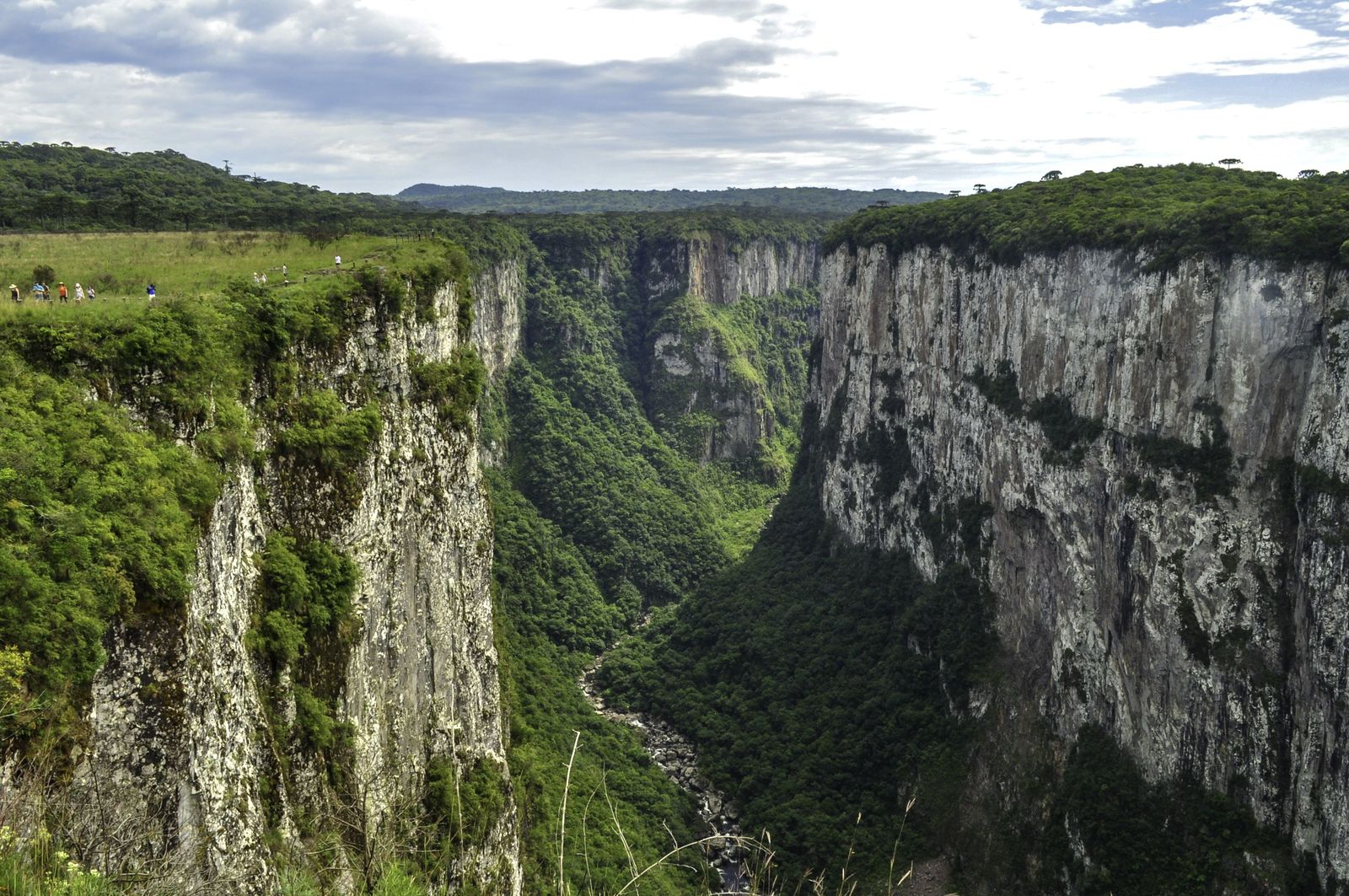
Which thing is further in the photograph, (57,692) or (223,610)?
(223,610)

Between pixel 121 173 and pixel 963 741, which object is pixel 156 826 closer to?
pixel 963 741

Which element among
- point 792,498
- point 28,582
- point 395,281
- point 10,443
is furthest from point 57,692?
point 792,498

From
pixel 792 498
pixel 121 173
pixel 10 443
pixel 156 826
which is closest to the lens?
pixel 156 826

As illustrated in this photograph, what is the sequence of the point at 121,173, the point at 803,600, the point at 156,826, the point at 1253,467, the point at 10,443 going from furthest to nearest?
1. the point at 803,600
2. the point at 121,173
3. the point at 1253,467
4. the point at 10,443
5. the point at 156,826

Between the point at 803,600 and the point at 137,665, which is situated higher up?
the point at 137,665

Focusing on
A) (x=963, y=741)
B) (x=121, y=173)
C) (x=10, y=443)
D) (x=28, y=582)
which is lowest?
(x=963, y=741)

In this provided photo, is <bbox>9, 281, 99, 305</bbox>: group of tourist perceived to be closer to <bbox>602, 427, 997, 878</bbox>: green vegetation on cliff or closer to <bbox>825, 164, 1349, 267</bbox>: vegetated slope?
<bbox>602, 427, 997, 878</bbox>: green vegetation on cliff

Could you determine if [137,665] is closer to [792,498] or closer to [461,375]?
[461,375]
